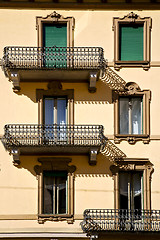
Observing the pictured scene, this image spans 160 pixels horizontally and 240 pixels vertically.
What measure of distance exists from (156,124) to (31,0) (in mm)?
6785

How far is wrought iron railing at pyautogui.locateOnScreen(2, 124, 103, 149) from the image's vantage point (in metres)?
22.9

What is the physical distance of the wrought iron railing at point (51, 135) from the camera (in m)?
22.9

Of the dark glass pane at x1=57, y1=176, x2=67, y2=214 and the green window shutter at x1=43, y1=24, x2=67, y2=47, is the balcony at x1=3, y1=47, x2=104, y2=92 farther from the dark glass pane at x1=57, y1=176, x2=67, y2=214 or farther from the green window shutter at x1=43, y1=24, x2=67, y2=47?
the dark glass pane at x1=57, y1=176, x2=67, y2=214

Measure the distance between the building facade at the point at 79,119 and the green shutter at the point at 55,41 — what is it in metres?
0.04

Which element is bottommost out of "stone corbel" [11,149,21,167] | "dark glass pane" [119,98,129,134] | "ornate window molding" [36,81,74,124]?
"stone corbel" [11,149,21,167]

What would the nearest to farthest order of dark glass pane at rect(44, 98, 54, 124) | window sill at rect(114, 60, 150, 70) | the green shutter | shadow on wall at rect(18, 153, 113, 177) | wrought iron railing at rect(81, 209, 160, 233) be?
wrought iron railing at rect(81, 209, 160, 233), shadow on wall at rect(18, 153, 113, 177), the green shutter, dark glass pane at rect(44, 98, 54, 124), window sill at rect(114, 60, 150, 70)

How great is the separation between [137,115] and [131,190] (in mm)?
2872

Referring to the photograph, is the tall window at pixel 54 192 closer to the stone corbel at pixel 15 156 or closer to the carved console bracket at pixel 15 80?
the stone corbel at pixel 15 156

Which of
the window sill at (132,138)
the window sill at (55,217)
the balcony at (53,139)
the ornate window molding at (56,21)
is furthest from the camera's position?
the ornate window molding at (56,21)

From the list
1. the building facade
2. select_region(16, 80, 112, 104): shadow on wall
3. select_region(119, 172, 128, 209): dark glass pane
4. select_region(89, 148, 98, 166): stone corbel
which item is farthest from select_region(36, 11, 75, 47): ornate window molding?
select_region(119, 172, 128, 209): dark glass pane

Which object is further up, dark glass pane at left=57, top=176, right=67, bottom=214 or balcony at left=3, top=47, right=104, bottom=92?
balcony at left=3, top=47, right=104, bottom=92

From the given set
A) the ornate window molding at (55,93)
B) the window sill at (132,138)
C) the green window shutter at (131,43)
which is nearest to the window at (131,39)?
the green window shutter at (131,43)

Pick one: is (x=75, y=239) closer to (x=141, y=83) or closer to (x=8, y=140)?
(x=8, y=140)

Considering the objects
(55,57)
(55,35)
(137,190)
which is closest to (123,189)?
(137,190)
